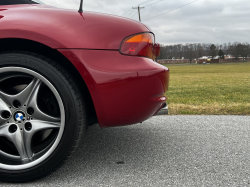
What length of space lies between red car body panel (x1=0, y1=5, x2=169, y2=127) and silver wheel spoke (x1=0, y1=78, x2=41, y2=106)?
1.04 feet

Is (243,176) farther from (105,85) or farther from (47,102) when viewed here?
(47,102)

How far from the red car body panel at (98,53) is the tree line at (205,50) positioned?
341 ft

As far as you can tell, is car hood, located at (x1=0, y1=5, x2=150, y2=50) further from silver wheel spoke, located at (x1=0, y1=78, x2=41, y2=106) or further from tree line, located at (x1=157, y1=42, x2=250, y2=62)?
tree line, located at (x1=157, y1=42, x2=250, y2=62)

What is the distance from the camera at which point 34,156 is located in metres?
1.66

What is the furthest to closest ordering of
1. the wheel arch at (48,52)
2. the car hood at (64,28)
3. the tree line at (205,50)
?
the tree line at (205,50) < the wheel arch at (48,52) < the car hood at (64,28)

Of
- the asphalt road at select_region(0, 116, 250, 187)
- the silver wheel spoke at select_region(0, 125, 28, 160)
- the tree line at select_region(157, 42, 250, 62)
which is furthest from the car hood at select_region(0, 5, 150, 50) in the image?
the tree line at select_region(157, 42, 250, 62)

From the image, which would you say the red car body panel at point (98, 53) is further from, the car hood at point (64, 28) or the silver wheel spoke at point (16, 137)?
the silver wheel spoke at point (16, 137)

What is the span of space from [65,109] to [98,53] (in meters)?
0.46

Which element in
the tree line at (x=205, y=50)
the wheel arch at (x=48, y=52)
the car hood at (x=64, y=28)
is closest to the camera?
the car hood at (x=64, y=28)

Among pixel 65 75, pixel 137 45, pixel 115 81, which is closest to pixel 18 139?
pixel 65 75

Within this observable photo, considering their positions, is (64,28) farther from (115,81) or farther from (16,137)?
(16,137)

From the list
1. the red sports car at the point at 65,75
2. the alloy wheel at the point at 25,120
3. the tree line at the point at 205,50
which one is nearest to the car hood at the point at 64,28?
the red sports car at the point at 65,75

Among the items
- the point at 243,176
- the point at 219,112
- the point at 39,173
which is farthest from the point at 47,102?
the point at 219,112

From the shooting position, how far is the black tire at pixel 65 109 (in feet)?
5.23
